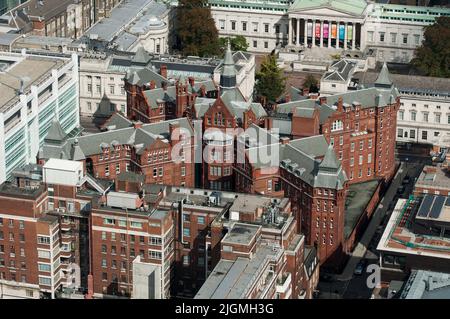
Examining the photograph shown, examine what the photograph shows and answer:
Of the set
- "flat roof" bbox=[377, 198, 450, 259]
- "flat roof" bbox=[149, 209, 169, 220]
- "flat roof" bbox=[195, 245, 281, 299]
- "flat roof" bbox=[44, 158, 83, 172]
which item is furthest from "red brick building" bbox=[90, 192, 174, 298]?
"flat roof" bbox=[377, 198, 450, 259]

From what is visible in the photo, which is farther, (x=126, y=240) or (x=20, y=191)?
(x=20, y=191)

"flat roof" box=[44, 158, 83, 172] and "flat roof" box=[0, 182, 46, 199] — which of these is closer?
"flat roof" box=[0, 182, 46, 199]

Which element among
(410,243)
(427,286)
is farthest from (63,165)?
(427,286)

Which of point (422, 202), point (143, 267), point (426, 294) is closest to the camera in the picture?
point (426, 294)

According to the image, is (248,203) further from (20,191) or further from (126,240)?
(20,191)

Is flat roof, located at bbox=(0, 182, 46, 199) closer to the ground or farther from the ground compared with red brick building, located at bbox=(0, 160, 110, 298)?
farther from the ground

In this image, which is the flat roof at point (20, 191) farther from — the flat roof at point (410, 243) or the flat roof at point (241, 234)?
the flat roof at point (410, 243)

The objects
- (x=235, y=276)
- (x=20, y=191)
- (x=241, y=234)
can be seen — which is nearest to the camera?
(x=235, y=276)

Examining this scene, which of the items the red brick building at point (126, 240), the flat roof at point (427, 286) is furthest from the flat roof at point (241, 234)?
the flat roof at point (427, 286)

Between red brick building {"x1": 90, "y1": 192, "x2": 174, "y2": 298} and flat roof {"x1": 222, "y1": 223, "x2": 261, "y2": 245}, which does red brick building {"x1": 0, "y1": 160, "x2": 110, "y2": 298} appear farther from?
flat roof {"x1": 222, "y1": 223, "x2": 261, "y2": 245}

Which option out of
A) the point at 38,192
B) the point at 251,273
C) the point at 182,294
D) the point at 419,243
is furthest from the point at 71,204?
the point at 419,243

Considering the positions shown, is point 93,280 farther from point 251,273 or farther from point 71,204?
point 251,273
